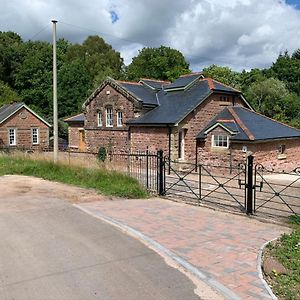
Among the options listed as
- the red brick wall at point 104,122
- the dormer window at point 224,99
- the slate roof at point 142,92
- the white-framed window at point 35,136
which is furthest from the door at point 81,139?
the dormer window at point 224,99

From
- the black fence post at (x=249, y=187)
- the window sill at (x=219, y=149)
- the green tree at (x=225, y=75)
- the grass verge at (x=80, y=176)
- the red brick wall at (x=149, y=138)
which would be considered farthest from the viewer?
the green tree at (x=225, y=75)

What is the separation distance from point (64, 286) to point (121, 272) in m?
0.93

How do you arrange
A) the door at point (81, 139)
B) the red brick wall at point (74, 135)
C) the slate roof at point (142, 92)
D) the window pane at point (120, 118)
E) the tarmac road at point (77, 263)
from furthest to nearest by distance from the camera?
the red brick wall at point (74, 135)
the door at point (81, 139)
the window pane at point (120, 118)
the slate roof at point (142, 92)
the tarmac road at point (77, 263)

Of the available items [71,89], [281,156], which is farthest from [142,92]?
[71,89]

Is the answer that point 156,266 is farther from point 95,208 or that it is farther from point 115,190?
point 115,190

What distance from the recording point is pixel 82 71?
186 feet

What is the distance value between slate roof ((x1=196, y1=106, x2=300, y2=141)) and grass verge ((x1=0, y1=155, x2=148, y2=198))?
1080cm

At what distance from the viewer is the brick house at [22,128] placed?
137 ft

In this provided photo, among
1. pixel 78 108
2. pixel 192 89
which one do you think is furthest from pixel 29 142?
pixel 192 89

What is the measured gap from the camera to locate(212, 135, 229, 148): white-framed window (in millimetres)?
24531

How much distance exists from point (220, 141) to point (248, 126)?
1.91 metres

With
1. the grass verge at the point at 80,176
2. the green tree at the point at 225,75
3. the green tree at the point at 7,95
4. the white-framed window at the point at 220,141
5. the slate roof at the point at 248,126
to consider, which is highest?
the green tree at the point at 225,75

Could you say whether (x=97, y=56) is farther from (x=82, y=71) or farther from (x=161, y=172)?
(x=161, y=172)

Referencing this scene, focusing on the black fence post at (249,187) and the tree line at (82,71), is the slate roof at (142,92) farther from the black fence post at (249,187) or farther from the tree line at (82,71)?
the tree line at (82,71)
